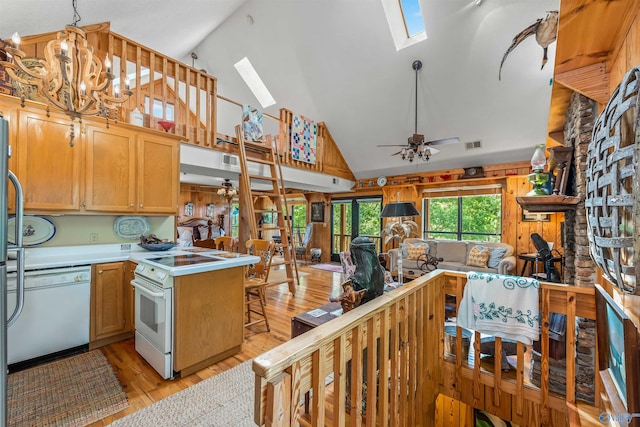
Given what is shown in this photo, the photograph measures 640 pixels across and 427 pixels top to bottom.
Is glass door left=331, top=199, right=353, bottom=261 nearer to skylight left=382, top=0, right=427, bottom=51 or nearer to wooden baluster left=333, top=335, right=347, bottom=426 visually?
skylight left=382, top=0, right=427, bottom=51

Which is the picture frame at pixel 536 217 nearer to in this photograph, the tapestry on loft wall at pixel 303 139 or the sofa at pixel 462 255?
the sofa at pixel 462 255

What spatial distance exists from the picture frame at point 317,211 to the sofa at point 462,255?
3008 millimetres

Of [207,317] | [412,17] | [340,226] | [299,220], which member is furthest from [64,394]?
[299,220]

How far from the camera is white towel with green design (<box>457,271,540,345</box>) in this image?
1810 millimetres

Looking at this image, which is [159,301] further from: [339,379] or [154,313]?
[339,379]

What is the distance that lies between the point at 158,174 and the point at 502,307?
12.3 ft

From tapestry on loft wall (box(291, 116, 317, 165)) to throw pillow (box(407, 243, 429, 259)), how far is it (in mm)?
2840

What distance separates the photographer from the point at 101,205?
2.88m

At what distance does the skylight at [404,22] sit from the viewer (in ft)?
12.8

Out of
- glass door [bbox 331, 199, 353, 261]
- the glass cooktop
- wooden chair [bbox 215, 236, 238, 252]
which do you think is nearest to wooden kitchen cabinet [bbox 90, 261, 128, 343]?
the glass cooktop

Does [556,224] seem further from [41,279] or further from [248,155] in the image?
[41,279]

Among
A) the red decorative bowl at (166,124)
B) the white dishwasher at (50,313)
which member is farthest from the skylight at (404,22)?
the white dishwasher at (50,313)

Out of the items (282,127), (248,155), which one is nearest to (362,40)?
(282,127)

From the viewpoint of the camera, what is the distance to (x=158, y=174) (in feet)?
10.7
